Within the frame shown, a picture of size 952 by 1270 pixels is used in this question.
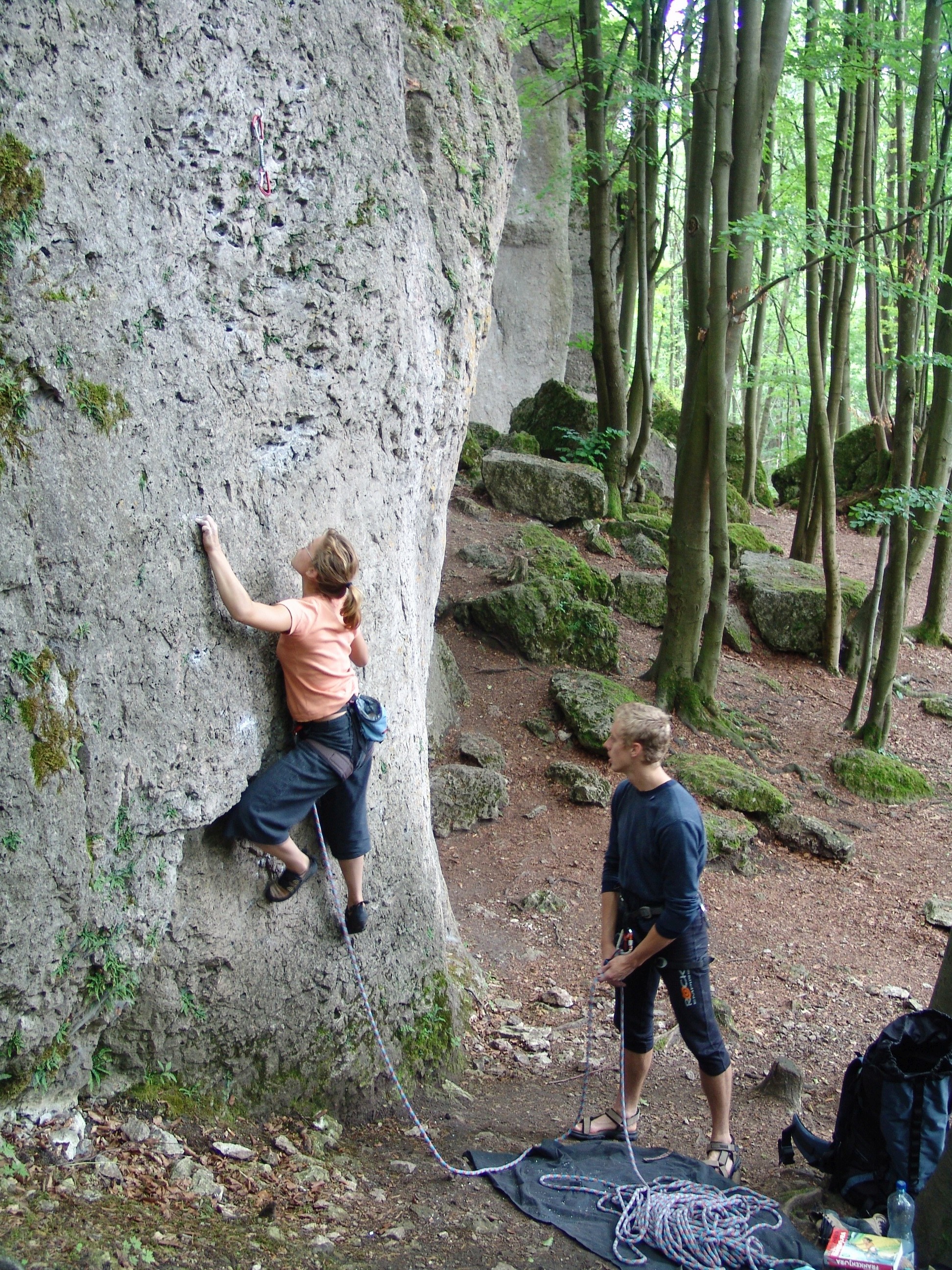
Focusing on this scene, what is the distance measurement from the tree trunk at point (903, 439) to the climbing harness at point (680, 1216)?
7616 millimetres

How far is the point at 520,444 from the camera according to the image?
590 inches

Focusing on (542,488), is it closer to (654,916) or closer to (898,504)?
(898,504)

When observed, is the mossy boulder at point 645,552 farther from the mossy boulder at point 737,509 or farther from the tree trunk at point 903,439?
the mossy boulder at point 737,509

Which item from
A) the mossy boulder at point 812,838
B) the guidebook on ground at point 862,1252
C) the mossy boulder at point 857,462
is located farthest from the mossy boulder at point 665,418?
the guidebook on ground at point 862,1252

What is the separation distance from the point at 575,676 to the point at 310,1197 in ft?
22.2

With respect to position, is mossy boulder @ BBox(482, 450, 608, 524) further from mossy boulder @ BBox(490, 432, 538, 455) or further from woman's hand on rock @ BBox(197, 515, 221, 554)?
woman's hand on rock @ BBox(197, 515, 221, 554)

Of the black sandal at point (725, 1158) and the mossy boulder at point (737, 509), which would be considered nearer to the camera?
the black sandal at point (725, 1158)

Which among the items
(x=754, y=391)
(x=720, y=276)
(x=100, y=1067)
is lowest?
(x=100, y=1067)

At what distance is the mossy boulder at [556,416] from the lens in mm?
15172

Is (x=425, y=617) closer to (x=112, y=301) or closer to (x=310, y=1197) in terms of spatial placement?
(x=112, y=301)

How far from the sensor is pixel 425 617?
5.82 metres

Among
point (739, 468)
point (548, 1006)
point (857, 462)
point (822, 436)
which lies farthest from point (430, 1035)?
point (857, 462)

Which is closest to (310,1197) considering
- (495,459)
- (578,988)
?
(578,988)

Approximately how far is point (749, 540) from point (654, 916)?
12115mm
